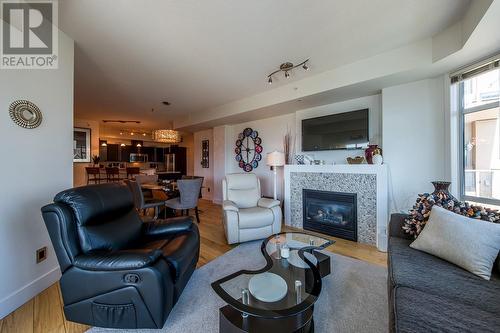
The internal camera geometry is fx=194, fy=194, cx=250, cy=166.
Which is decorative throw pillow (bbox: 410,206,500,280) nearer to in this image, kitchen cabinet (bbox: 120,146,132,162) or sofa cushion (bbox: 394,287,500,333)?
sofa cushion (bbox: 394,287,500,333)

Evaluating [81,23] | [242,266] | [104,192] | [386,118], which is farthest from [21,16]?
[386,118]

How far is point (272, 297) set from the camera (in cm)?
126

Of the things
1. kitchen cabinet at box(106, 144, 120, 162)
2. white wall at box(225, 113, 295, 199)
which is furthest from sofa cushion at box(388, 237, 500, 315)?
kitchen cabinet at box(106, 144, 120, 162)

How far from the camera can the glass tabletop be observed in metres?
1.14

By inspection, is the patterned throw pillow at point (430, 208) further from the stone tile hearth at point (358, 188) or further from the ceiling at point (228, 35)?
the ceiling at point (228, 35)

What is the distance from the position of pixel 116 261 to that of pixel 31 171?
1335 millimetres

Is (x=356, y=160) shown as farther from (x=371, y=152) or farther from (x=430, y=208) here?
(x=430, y=208)

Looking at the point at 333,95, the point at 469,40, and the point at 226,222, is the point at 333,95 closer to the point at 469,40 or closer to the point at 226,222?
the point at 469,40

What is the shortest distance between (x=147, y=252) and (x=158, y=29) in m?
2.13

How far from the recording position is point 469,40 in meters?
1.81

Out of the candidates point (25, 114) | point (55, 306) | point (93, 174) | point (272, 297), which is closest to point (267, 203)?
point (272, 297)

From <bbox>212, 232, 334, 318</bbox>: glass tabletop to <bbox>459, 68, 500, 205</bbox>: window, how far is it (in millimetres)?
2159

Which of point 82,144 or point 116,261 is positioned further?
point 82,144
